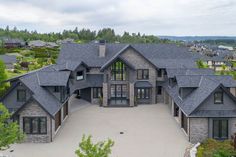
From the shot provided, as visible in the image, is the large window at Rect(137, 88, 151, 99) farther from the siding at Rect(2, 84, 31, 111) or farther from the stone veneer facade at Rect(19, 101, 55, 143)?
the siding at Rect(2, 84, 31, 111)

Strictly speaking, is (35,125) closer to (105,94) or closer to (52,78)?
(52,78)

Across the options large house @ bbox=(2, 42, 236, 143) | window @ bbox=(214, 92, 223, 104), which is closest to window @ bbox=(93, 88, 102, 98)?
large house @ bbox=(2, 42, 236, 143)

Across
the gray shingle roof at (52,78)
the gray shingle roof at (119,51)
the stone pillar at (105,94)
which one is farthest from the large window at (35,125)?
the gray shingle roof at (119,51)

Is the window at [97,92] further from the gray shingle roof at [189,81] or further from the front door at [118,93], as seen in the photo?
the gray shingle roof at [189,81]

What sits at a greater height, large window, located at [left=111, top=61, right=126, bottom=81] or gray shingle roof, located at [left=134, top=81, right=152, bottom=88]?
large window, located at [left=111, top=61, right=126, bottom=81]

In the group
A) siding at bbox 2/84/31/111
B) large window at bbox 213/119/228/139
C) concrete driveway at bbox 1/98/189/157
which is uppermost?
siding at bbox 2/84/31/111
